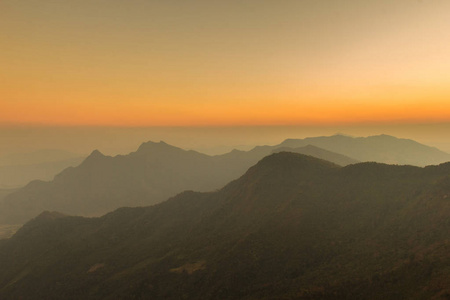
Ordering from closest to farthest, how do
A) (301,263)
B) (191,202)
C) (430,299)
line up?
(430,299), (301,263), (191,202)

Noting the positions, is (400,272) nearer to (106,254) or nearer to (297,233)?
(297,233)

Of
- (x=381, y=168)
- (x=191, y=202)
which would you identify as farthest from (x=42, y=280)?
(x=381, y=168)

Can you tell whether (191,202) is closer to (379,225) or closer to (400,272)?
(379,225)

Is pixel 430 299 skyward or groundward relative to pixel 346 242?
skyward

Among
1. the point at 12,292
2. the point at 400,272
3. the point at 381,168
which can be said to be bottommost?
the point at 12,292

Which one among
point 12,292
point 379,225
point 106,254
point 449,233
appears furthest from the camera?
point 106,254

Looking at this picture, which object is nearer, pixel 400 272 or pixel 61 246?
pixel 400 272

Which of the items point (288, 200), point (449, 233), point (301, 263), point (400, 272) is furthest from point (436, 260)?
point (288, 200)
